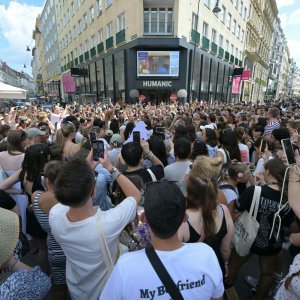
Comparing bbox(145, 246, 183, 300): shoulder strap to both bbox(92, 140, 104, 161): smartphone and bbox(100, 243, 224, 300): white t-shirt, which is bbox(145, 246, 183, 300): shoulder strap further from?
bbox(92, 140, 104, 161): smartphone

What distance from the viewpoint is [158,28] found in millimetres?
18000

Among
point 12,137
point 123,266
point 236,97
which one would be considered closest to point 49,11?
point 236,97

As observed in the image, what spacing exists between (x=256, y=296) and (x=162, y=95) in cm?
1870

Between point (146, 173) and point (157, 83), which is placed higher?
point (157, 83)

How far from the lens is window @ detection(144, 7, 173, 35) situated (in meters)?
17.8

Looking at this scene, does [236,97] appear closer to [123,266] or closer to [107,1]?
[107,1]

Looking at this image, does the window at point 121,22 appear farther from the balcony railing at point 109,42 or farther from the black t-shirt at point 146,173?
the black t-shirt at point 146,173

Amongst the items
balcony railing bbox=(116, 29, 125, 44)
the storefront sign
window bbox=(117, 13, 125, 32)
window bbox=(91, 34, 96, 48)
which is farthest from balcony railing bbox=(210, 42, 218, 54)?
window bbox=(91, 34, 96, 48)

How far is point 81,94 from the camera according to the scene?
3173 centimetres

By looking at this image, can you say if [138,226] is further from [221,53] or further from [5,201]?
[221,53]

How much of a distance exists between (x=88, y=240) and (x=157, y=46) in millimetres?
18572

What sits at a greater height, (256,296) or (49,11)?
(49,11)

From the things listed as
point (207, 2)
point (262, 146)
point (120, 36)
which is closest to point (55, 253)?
point (262, 146)

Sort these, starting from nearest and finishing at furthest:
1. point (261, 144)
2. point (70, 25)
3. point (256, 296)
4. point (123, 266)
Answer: point (123, 266)
point (256, 296)
point (261, 144)
point (70, 25)
